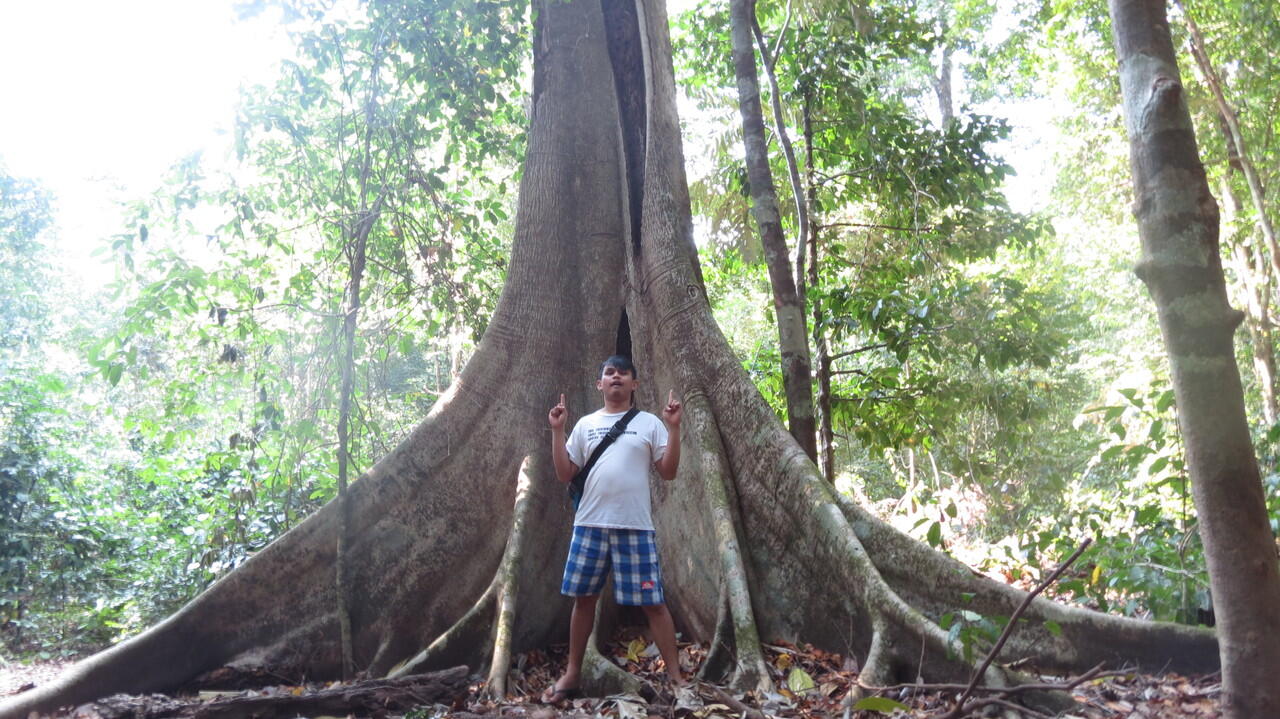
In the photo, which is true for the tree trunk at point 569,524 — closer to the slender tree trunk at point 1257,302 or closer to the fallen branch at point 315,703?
the fallen branch at point 315,703

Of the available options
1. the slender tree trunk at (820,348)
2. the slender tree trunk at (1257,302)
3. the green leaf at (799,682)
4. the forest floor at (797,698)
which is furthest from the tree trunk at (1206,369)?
the slender tree trunk at (1257,302)

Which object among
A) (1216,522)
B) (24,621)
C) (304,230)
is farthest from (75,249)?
(1216,522)

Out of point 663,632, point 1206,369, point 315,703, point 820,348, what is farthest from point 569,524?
point 1206,369

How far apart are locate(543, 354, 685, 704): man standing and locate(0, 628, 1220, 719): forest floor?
0.79ft

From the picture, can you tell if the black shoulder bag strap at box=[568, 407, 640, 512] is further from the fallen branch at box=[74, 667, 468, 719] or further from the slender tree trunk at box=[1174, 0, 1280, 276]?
the slender tree trunk at box=[1174, 0, 1280, 276]

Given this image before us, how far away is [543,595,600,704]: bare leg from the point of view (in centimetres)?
383

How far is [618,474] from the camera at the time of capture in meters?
3.88

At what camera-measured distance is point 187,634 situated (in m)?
4.46

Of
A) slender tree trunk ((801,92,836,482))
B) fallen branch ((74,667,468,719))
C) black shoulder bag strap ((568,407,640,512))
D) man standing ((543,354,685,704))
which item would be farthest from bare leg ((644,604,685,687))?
slender tree trunk ((801,92,836,482))

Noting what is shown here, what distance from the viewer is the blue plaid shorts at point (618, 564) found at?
150 inches

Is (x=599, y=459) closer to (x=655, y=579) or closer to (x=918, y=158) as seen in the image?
(x=655, y=579)

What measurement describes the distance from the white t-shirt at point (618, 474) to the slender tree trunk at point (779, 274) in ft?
4.67

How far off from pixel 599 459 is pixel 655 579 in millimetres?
598

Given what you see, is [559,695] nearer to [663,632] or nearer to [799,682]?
[663,632]
